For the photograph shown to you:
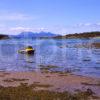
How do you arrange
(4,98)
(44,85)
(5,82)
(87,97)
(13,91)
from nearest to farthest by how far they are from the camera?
(4,98)
(87,97)
(13,91)
(44,85)
(5,82)

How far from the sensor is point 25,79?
25.8 metres

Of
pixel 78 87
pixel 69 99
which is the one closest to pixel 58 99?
pixel 69 99

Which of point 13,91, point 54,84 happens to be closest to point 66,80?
point 54,84

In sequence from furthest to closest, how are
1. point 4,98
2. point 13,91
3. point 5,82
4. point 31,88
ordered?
1. point 5,82
2. point 31,88
3. point 13,91
4. point 4,98

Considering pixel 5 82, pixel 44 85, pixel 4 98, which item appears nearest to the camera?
pixel 4 98

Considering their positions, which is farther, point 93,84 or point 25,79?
point 25,79

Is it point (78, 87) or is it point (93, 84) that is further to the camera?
point (93, 84)

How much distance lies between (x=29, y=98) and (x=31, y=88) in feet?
15.5

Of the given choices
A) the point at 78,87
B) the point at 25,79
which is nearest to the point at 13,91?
the point at 78,87

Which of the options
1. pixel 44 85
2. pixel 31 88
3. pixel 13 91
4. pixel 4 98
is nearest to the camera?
pixel 4 98

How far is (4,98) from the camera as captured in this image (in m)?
15.5

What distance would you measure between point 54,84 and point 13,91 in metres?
4.79

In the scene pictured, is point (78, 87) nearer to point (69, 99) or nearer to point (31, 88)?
point (31, 88)

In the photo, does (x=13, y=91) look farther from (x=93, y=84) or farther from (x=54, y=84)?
(x=93, y=84)
